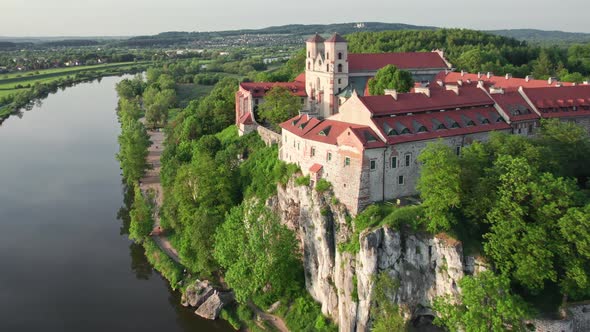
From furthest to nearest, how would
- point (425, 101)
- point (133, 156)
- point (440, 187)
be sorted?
point (133, 156)
point (425, 101)
point (440, 187)

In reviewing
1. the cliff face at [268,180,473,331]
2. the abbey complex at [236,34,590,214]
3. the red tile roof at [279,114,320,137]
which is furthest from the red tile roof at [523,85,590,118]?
the cliff face at [268,180,473,331]

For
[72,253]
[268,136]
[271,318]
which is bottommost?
[271,318]

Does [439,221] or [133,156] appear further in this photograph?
[133,156]

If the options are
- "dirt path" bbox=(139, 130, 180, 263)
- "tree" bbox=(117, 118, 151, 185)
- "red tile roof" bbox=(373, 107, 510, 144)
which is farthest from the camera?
"tree" bbox=(117, 118, 151, 185)

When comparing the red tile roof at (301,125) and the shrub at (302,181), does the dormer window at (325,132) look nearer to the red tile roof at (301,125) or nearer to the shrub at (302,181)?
the red tile roof at (301,125)

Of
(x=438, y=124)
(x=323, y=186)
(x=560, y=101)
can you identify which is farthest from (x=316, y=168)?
(x=560, y=101)

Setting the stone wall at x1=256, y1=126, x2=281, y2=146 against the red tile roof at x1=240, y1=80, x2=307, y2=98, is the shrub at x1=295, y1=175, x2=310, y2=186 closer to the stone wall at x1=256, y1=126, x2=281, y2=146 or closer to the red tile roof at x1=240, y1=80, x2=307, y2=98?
the stone wall at x1=256, y1=126, x2=281, y2=146

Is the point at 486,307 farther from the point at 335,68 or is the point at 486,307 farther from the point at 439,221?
the point at 335,68
